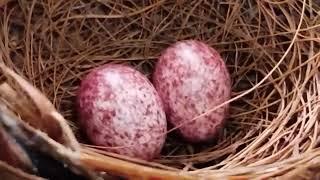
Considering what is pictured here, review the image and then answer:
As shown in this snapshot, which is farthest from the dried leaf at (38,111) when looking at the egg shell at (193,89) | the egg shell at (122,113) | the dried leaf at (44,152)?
the egg shell at (193,89)

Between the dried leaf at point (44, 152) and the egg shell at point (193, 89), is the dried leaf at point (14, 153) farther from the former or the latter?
the egg shell at point (193, 89)

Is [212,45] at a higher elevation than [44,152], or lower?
higher

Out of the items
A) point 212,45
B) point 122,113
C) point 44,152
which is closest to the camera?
point 44,152

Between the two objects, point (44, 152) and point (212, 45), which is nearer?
point (44, 152)

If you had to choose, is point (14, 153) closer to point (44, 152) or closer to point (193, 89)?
point (44, 152)

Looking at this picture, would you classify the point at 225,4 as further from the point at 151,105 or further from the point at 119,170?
the point at 119,170

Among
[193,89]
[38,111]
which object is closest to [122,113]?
[193,89]

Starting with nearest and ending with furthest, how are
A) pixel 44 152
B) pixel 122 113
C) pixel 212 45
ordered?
pixel 44 152 → pixel 122 113 → pixel 212 45
